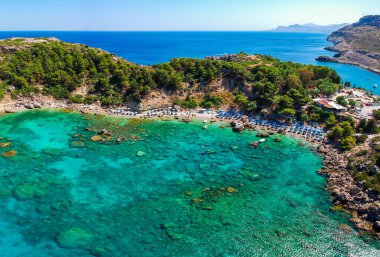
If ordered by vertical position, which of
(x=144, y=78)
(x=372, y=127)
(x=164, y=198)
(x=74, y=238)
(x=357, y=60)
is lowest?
(x=74, y=238)

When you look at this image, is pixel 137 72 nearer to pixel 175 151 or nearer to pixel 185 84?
pixel 185 84

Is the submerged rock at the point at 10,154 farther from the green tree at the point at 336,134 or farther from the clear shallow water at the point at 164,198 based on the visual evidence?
the green tree at the point at 336,134

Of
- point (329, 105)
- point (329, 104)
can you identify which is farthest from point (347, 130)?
point (329, 104)

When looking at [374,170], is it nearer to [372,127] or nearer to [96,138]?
[372,127]

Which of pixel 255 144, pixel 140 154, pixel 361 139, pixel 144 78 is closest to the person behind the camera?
pixel 140 154

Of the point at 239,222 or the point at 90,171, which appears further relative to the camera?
the point at 90,171

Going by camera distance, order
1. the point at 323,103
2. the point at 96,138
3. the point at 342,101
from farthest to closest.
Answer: the point at 323,103 → the point at 342,101 → the point at 96,138

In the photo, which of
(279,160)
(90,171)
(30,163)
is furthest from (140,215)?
(279,160)
